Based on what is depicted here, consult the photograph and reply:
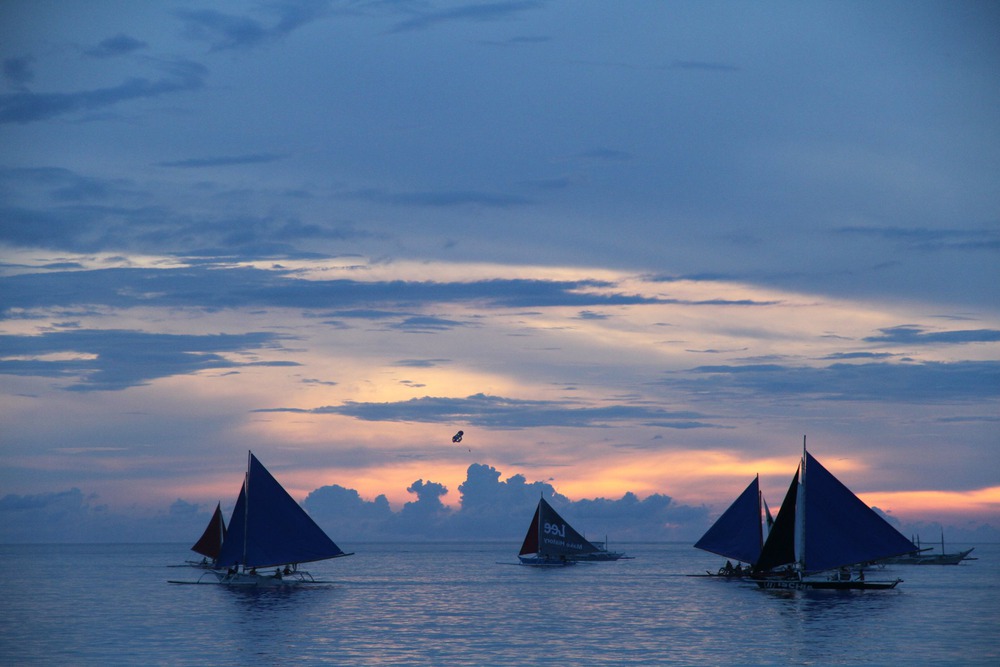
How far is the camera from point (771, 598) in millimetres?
87125

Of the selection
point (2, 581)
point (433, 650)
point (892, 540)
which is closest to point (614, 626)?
point (433, 650)

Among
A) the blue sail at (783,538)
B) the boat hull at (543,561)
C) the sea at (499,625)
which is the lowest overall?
the sea at (499,625)

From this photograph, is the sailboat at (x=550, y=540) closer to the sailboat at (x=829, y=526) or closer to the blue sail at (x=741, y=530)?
the blue sail at (x=741, y=530)

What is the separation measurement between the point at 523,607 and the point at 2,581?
246ft

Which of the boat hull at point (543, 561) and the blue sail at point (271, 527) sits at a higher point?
the blue sail at point (271, 527)

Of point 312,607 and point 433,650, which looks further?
point 312,607

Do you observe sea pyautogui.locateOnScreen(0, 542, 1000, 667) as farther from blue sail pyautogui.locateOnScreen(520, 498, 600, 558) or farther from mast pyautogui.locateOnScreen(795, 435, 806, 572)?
blue sail pyautogui.locateOnScreen(520, 498, 600, 558)

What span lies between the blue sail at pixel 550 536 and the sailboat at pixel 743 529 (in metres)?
30.3

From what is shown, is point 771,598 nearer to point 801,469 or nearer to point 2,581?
point 801,469

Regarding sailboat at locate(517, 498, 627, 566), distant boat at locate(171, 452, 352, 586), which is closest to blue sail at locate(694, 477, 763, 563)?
sailboat at locate(517, 498, 627, 566)

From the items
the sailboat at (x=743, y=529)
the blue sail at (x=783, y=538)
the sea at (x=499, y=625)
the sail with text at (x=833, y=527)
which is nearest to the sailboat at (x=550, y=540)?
the sea at (x=499, y=625)

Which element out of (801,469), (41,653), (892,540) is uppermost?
(801,469)

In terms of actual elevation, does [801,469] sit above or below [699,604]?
above

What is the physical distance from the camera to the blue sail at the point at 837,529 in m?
77.8
